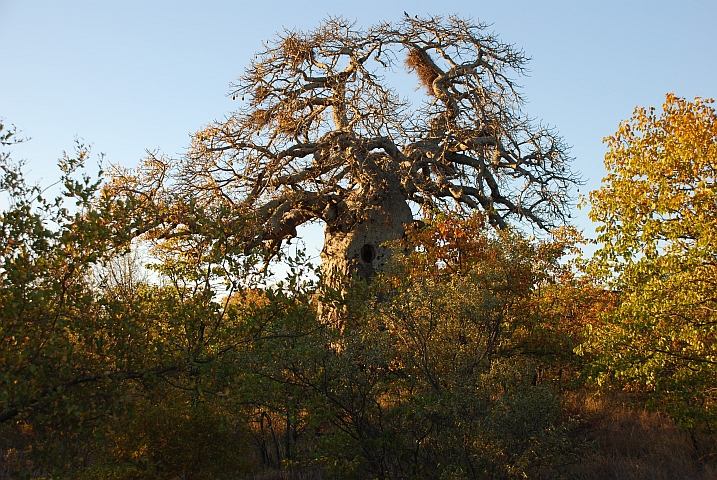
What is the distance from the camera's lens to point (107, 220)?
270 inches

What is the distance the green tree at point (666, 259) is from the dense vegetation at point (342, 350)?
0.03 meters

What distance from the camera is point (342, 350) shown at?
27.6 feet

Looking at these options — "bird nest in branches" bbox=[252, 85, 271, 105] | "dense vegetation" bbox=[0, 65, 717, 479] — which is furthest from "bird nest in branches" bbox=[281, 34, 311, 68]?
"dense vegetation" bbox=[0, 65, 717, 479]

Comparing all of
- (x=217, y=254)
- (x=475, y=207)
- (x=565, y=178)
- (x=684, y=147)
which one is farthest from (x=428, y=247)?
(x=217, y=254)

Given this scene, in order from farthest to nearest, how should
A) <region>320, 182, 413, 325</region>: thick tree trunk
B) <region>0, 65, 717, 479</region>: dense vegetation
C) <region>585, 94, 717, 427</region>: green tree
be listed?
<region>320, 182, 413, 325</region>: thick tree trunk, <region>585, 94, 717, 427</region>: green tree, <region>0, 65, 717, 479</region>: dense vegetation

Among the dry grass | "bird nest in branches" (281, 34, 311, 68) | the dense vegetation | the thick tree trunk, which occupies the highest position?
"bird nest in branches" (281, 34, 311, 68)

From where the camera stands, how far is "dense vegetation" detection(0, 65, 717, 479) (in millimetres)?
6266

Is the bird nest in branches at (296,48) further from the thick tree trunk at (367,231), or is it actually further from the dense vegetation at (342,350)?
the dense vegetation at (342,350)

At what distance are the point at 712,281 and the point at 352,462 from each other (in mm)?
4824

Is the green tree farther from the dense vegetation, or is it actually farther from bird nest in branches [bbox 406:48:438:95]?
bird nest in branches [bbox 406:48:438:95]

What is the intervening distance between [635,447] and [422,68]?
950 centimetres

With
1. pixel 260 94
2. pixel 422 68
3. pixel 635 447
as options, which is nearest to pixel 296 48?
pixel 260 94

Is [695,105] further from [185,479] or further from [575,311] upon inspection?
[185,479]

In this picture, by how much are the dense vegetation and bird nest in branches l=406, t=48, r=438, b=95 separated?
700cm
